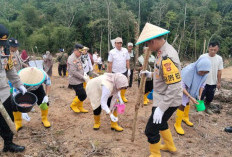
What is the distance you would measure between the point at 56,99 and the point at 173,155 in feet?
12.8

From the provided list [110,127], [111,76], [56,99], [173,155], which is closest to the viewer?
[173,155]

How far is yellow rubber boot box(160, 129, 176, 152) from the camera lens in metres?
2.97

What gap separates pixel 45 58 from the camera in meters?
8.21

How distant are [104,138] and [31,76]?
1.72 meters

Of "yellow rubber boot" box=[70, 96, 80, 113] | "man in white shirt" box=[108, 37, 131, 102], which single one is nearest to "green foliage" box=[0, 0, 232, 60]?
"man in white shirt" box=[108, 37, 131, 102]

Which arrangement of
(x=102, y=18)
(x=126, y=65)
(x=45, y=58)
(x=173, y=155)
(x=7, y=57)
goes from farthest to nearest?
(x=102, y=18) → (x=45, y=58) → (x=126, y=65) → (x=173, y=155) → (x=7, y=57)

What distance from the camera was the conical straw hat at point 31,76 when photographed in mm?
3381

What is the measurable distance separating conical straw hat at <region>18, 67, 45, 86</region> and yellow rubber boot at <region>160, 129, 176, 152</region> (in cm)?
226

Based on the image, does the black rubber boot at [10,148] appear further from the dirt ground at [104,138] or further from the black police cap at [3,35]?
the black police cap at [3,35]

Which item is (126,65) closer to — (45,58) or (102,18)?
(45,58)

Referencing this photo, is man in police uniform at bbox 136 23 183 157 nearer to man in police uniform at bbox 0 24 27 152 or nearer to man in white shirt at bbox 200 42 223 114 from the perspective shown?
man in police uniform at bbox 0 24 27 152

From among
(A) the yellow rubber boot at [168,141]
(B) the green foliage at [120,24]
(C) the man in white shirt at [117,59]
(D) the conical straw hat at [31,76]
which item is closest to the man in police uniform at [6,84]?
(D) the conical straw hat at [31,76]

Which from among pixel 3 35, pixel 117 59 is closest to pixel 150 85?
pixel 117 59

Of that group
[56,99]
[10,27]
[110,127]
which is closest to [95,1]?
[10,27]
